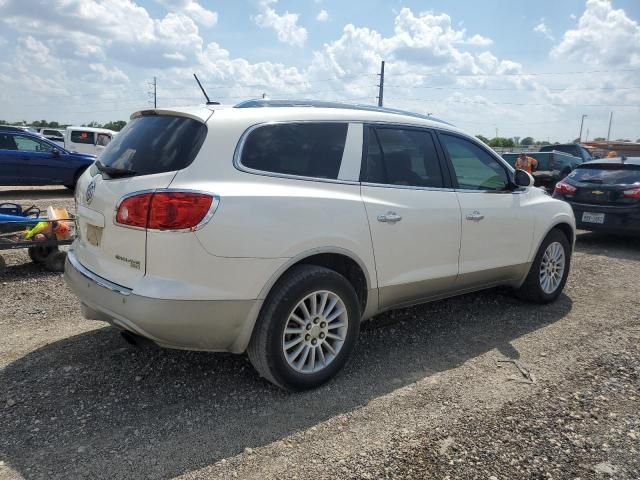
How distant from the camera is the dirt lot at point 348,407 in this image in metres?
2.73

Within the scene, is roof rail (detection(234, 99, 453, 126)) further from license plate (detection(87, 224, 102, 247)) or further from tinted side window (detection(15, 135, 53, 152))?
tinted side window (detection(15, 135, 53, 152))

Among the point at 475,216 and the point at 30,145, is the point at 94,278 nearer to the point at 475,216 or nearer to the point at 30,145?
the point at 475,216

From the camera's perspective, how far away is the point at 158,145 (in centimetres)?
319

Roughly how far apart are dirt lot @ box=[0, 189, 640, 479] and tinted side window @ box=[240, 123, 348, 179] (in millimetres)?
1435

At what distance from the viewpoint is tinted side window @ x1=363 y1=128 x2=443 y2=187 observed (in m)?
3.79

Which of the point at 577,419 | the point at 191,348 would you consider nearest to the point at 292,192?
the point at 191,348

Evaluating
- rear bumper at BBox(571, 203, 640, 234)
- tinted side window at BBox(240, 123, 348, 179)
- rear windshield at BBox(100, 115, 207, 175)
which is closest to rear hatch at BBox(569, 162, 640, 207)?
rear bumper at BBox(571, 203, 640, 234)

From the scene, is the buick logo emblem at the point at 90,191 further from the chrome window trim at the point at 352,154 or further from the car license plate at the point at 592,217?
the car license plate at the point at 592,217

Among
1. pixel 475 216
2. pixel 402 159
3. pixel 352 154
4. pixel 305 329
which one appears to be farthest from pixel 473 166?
pixel 305 329

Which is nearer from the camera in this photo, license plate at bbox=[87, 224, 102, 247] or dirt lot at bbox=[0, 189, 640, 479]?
dirt lot at bbox=[0, 189, 640, 479]

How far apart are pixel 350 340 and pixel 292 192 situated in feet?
3.62

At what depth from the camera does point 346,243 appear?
345cm

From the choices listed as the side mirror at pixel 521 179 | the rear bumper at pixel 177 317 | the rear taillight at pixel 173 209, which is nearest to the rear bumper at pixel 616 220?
the side mirror at pixel 521 179

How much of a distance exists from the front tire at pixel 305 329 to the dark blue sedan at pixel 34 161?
488 inches
